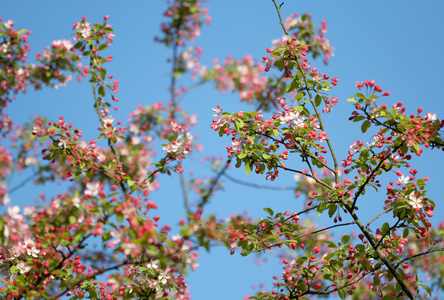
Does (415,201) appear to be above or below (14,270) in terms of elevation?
below

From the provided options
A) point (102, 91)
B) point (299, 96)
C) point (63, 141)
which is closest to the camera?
point (299, 96)

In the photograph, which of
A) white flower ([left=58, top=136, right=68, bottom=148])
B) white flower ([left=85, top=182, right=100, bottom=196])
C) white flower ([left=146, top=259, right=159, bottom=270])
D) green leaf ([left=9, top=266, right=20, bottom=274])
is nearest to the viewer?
white flower ([left=85, top=182, right=100, bottom=196])

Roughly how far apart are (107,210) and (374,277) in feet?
7.11

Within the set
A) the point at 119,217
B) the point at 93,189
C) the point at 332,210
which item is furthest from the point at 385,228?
the point at 93,189

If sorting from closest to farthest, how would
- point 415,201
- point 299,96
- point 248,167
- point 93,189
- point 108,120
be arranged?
point 93,189 < point 415,201 < point 248,167 < point 299,96 < point 108,120

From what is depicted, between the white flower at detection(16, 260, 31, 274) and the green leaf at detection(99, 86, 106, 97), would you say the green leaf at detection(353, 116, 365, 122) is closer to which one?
the white flower at detection(16, 260, 31, 274)

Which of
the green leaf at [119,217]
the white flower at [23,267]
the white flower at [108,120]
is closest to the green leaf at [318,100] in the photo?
the green leaf at [119,217]

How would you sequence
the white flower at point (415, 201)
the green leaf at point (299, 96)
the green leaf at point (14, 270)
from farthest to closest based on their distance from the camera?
1. the green leaf at point (299, 96)
2. the green leaf at point (14, 270)
3. the white flower at point (415, 201)

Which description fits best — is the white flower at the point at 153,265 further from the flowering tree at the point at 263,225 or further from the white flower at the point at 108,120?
the white flower at the point at 108,120

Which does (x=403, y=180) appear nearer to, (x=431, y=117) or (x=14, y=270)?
(x=431, y=117)

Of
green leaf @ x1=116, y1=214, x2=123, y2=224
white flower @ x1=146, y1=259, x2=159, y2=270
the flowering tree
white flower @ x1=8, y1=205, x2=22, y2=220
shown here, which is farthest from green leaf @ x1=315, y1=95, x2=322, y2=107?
white flower @ x1=8, y1=205, x2=22, y2=220

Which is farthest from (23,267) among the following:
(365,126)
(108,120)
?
(365,126)

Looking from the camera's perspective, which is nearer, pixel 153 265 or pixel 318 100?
pixel 153 265

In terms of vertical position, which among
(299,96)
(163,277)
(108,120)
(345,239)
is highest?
(108,120)
